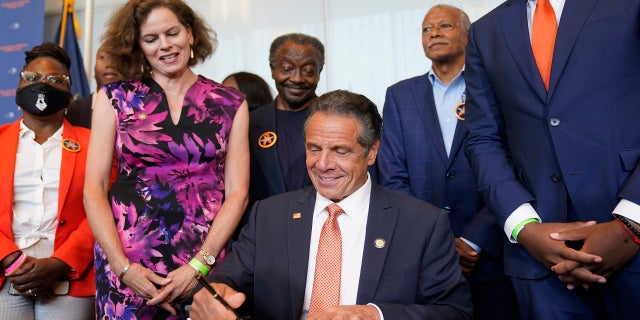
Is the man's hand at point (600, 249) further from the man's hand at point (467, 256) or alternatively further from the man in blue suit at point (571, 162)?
the man's hand at point (467, 256)

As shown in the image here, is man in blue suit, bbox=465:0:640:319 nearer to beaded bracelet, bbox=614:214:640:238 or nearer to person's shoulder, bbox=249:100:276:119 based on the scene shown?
beaded bracelet, bbox=614:214:640:238

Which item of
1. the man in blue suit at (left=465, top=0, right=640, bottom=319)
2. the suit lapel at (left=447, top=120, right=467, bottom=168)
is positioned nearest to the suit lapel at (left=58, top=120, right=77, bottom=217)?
the suit lapel at (left=447, top=120, right=467, bottom=168)

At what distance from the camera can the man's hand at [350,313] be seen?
198cm

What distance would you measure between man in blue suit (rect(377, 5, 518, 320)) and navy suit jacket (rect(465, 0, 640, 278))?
0.74 m

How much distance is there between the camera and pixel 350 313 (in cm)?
201

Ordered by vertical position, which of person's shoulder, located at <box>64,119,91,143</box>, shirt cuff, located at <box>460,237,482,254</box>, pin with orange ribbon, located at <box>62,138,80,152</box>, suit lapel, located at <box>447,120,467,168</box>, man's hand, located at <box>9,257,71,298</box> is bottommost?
man's hand, located at <box>9,257,71,298</box>

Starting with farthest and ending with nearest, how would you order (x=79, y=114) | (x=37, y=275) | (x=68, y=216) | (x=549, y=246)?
(x=79, y=114), (x=68, y=216), (x=37, y=275), (x=549, y=246)

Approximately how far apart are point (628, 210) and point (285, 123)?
2.14 meters

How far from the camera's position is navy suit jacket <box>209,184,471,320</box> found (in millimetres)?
2260

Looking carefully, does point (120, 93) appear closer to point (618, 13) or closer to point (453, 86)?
point (453, 86)

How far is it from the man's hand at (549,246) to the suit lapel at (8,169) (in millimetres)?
2575

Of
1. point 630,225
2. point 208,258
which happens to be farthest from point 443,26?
point 630,225

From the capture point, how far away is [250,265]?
2.43 meters

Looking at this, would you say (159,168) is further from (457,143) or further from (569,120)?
(569,120)
